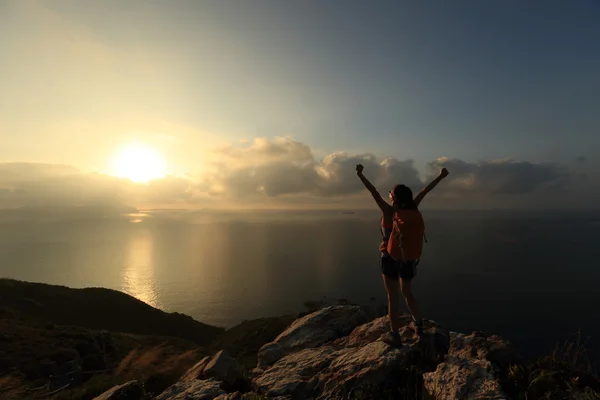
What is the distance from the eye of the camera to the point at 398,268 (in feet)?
23.7

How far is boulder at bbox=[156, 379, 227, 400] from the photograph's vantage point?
277 inches

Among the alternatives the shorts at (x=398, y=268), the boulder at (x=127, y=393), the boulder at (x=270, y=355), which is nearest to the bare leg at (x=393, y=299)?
the shorts at (x=398, y=268)

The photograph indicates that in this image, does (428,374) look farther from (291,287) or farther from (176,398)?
(291,287)

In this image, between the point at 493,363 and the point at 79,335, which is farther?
the point at 79,335

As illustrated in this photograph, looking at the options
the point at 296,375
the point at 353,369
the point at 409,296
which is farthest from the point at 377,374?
the point at 296,375

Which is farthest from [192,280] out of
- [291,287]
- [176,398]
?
[176,398]

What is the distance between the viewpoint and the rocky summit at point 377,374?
6035 mm

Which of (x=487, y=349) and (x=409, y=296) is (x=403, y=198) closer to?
(x=409, y=296)

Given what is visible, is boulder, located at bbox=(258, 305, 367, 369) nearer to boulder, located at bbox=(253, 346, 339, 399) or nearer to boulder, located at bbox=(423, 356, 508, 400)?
boulder, located at bbox=(253, 346, 339, 399)

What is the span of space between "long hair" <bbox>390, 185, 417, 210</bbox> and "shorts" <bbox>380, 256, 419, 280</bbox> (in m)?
1.38

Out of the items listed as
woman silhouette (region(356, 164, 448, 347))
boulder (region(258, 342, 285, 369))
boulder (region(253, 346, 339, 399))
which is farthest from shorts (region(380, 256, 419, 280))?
boulder (region(258, 342, 285, 369))

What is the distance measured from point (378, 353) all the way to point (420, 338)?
1355 mm

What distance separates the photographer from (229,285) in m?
157

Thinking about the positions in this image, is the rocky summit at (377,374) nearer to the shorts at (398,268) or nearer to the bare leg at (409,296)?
the bare leg at (409,296)
